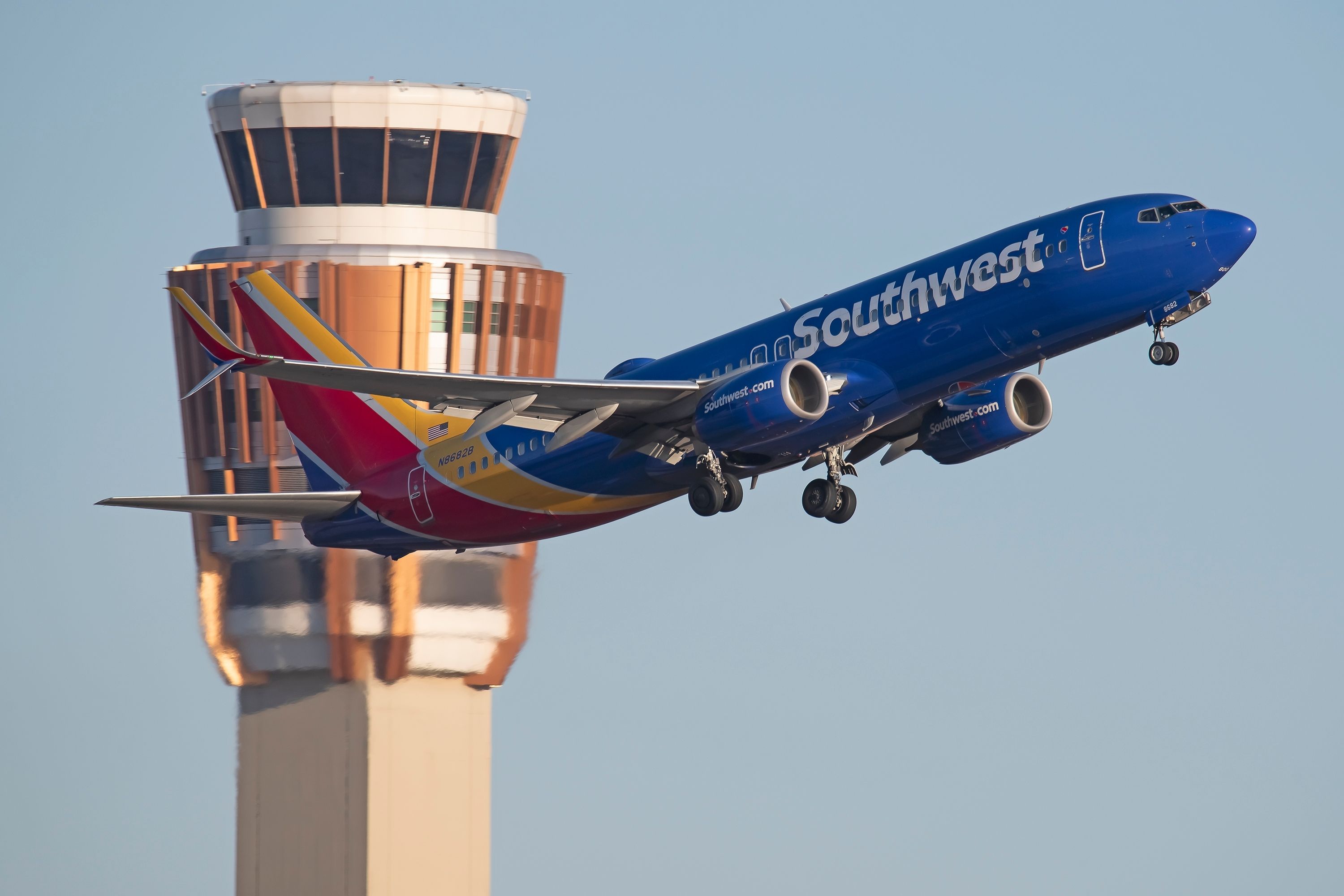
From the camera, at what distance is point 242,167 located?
8975cm

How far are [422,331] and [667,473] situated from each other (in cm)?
3891

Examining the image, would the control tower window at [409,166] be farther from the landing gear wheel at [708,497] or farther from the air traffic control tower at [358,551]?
the landing gear wheel at [708,497]

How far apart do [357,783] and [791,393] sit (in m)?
50.2

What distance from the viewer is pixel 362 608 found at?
288 feet

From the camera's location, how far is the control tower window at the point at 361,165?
8800 cm

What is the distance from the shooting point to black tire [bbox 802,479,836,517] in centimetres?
5106

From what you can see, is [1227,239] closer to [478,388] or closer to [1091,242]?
[1091,242]

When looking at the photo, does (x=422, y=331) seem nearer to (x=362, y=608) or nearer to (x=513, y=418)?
(x=362, y=608)

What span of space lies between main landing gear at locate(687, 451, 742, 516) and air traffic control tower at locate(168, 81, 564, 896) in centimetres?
3847

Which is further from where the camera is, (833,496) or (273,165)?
(273,165)

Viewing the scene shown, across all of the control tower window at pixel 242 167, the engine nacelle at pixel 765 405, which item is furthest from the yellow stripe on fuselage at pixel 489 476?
the control tower window at pixel 242 167

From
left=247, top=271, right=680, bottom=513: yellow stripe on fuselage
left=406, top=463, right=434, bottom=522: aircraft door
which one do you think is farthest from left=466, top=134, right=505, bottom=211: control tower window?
left=406, top=463, right=434, bottom=522: aircraft door

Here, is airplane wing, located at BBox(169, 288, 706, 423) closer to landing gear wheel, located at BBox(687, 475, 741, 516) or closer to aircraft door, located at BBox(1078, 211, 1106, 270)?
landing gear wheel, located at BBox(687, 475, 741, 516)

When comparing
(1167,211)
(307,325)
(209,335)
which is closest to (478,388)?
(209,335)
